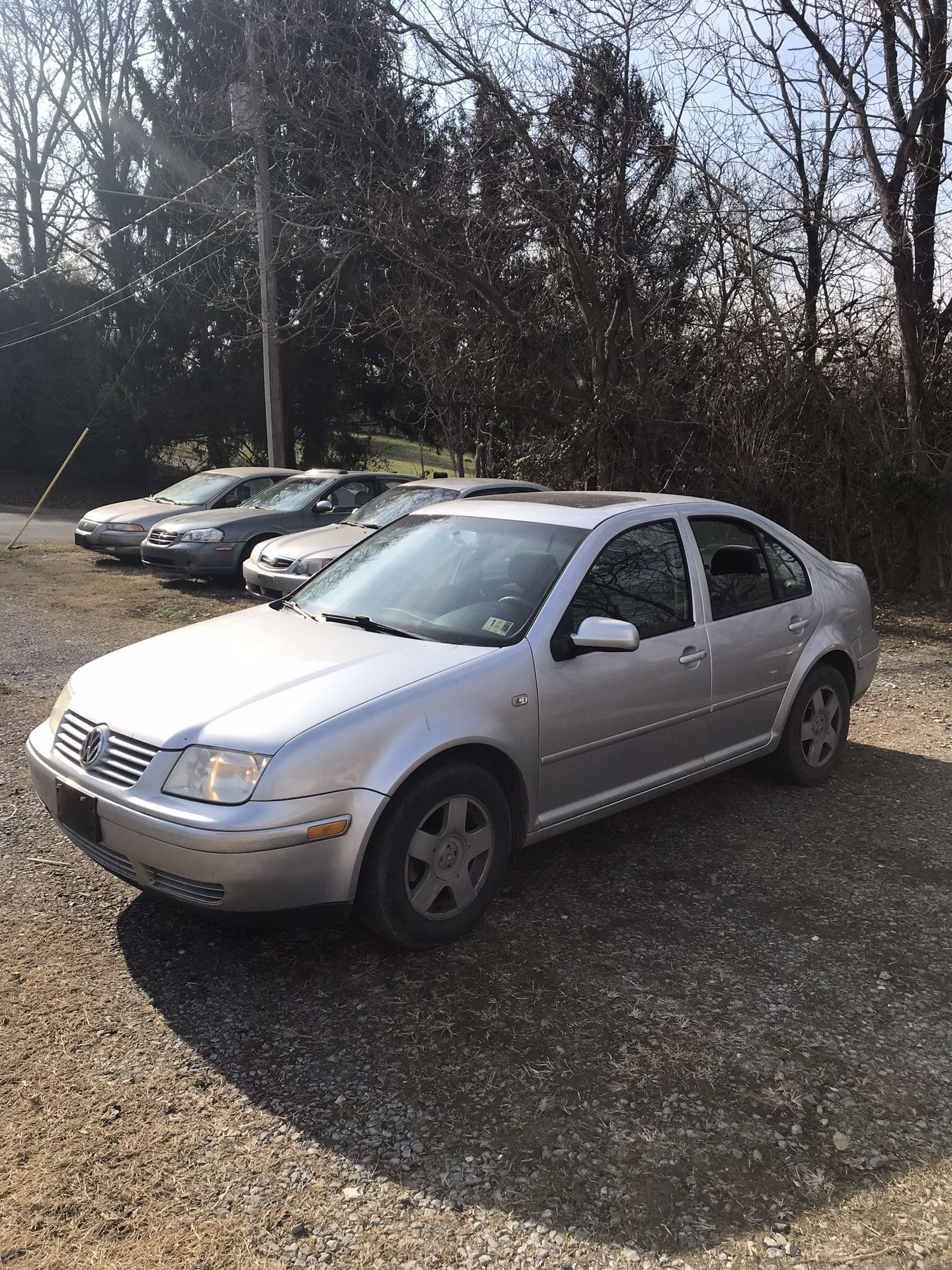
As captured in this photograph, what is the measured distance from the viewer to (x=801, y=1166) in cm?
263

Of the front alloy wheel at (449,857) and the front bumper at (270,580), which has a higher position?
the front bumper at (270,580)

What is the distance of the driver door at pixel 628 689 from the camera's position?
13.0 ft

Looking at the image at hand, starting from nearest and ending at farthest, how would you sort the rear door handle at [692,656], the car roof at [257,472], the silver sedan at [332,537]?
the rear door handle at [692,656] → the silver sedan at [332,537] → the car roof at [257,472]

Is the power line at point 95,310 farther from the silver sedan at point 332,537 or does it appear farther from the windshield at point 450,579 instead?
the windshield at point 450,579

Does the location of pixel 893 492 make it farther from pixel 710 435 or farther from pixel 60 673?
pixel 60 673

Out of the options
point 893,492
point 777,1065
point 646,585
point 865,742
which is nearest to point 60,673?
point 646,585

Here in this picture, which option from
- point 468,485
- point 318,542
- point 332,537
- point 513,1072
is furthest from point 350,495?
point 513,1072

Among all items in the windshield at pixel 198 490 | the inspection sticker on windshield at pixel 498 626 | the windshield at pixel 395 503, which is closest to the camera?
the inspection sticker on windshield at pixel 498 626

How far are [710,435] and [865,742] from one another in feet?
19.4

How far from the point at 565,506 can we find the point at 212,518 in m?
8.97

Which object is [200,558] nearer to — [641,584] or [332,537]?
[332,537]

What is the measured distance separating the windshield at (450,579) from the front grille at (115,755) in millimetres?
1175

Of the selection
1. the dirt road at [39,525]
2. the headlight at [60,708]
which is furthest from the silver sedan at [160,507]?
the headlight at [60,708]

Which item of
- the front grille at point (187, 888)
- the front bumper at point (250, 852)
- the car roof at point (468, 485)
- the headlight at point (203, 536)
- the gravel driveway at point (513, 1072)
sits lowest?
the gravel driveway at point (513, 1072)
